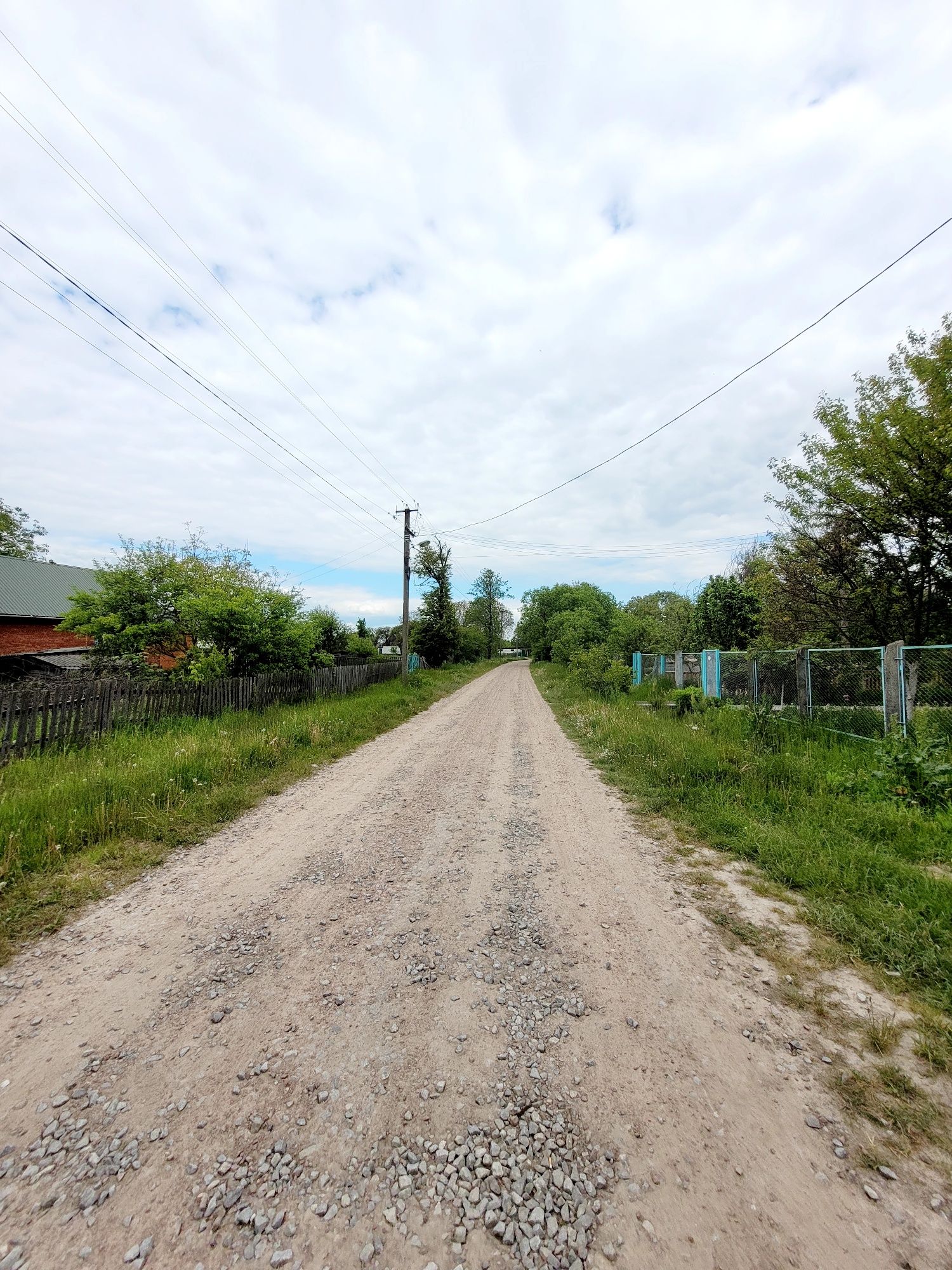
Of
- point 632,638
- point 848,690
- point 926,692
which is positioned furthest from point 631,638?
point 926,692

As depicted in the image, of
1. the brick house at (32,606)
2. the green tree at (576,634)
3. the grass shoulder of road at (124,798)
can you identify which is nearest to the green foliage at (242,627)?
the grass shoulder of road at (124,798)

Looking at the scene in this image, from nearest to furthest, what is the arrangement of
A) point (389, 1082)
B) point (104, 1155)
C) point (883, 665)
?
point (104, 1155)
point (389, 1082)
point (883, 665)

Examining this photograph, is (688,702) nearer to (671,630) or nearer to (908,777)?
(908,777)

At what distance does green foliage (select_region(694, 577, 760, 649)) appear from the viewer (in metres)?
22.0

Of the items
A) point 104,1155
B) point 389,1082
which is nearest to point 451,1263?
point 389,1082

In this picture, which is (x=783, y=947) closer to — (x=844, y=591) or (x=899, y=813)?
(x=899, y=813)

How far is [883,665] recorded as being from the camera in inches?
265

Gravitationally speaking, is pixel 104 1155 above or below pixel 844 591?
below

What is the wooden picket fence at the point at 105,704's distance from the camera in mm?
6145

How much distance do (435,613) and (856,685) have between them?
83.5 ft

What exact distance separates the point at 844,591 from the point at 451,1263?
14.0 metres

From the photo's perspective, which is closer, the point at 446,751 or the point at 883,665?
the point at 883,665

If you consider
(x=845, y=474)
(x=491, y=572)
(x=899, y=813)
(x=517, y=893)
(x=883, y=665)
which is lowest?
(x=517, y=893)

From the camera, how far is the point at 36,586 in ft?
78.4
